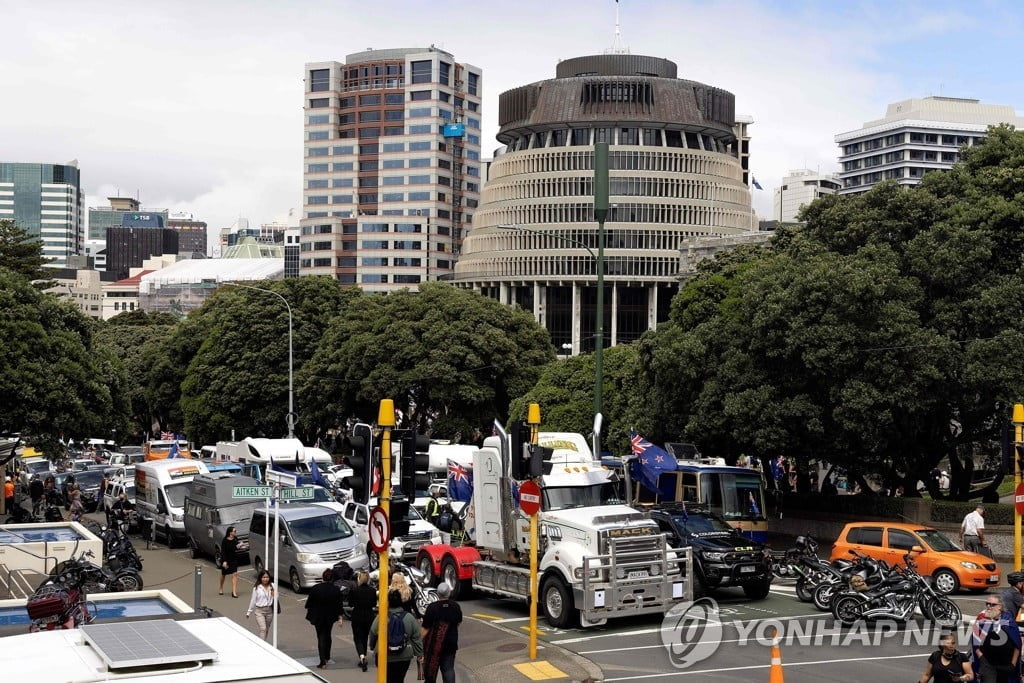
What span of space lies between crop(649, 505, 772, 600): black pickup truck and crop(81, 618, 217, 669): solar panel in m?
16.5

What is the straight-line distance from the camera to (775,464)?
4659 centimetres

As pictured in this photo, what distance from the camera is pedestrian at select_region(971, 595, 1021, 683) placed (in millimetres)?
14734

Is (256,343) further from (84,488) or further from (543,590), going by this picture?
(543,590)

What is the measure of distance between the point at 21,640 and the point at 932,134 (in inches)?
7717

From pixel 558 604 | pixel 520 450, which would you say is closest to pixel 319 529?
pixel 558 604

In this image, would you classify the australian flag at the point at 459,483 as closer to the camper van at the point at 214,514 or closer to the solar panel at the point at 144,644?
the camper van at the point at 214,514

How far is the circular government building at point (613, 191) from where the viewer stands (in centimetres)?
14325

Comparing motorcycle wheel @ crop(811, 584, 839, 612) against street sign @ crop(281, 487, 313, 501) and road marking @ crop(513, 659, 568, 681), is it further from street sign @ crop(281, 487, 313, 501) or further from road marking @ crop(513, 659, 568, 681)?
street sign @ crop(281, 487, 313, 501)

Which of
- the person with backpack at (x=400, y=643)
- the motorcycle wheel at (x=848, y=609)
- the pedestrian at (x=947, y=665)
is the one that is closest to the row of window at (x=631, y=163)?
the motorcycle wheel at (x=848, y=609)

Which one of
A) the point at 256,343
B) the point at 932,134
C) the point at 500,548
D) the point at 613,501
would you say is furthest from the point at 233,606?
the point at 932,134

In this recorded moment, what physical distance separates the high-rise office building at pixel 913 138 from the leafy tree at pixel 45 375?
163 meters

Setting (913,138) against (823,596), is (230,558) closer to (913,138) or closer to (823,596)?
(823,596)

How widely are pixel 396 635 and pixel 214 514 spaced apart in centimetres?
1632

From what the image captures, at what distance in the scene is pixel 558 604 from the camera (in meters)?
21.8
